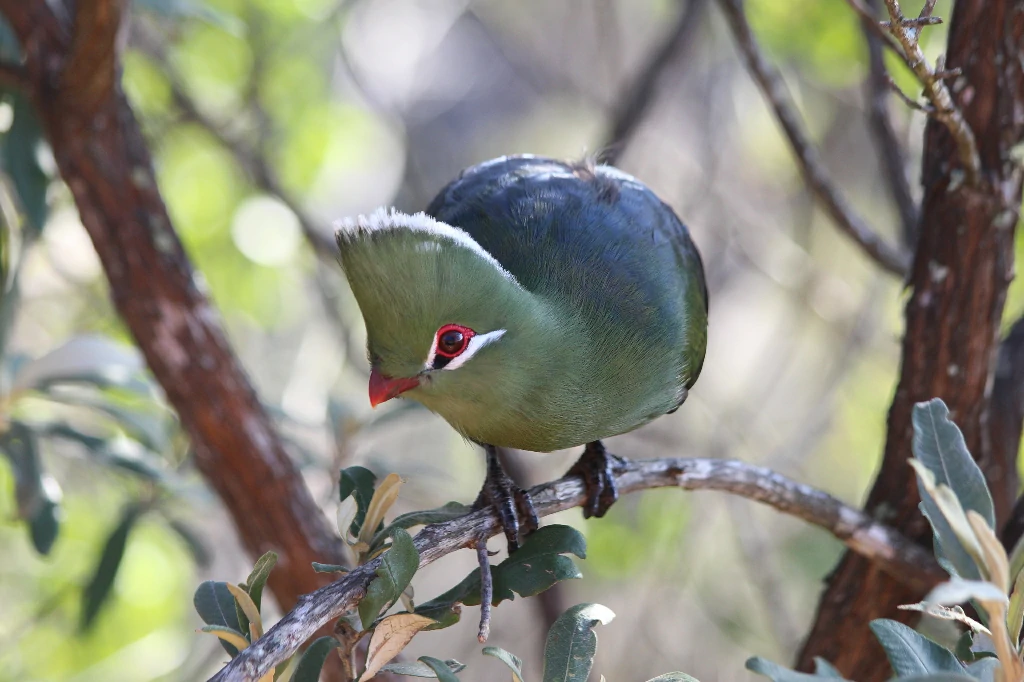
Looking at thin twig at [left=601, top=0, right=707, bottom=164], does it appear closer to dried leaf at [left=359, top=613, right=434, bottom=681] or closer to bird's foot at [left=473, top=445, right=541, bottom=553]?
bird's foot at [left=473, top=445, right=541, bottom=553]

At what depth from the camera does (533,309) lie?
77.9 inches

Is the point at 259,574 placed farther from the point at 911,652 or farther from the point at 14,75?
the point at 14,75

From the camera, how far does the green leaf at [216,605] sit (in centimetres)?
159

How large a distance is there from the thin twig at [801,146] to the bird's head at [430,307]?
1.28m

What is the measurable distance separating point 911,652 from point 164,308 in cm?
196

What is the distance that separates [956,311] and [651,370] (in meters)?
0.71

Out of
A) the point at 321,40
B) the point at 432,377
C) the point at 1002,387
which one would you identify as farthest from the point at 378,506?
the point at 321,40

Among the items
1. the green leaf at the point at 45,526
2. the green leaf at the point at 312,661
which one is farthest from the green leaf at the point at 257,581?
the green leaf at the point at 45,526

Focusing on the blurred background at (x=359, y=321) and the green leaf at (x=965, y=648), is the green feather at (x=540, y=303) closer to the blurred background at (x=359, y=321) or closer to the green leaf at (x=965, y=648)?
the green leaf at (x=965, y=648)

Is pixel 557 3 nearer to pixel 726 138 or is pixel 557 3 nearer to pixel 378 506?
pixel 726 138

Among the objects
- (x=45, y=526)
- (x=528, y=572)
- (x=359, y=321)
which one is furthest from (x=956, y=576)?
(x=359, y=321)

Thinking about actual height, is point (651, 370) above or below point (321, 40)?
below

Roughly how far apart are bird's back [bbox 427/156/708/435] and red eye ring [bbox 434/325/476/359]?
281 millimetres

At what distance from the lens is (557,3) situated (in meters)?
6.39
